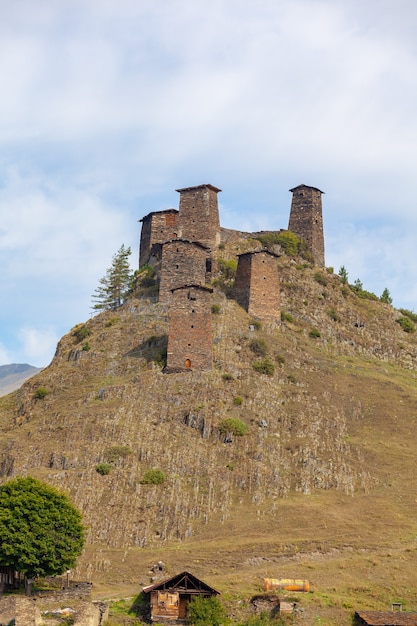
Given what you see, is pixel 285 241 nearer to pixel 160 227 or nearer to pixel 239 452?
pixel 160 227

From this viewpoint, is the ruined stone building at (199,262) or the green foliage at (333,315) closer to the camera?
the ruined stone building at (199,262)

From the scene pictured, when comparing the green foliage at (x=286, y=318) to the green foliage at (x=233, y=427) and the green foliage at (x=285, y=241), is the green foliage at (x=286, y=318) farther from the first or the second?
the green foliage at (x=233, y=427)

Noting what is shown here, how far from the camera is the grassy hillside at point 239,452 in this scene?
64.1m

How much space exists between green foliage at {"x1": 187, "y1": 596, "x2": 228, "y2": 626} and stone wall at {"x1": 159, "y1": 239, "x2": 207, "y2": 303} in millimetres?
42746

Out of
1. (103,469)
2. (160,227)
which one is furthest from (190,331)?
(160,227)

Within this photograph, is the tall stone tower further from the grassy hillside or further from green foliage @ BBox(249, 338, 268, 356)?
green foliage @ BBox(249, 338, 268, 356)

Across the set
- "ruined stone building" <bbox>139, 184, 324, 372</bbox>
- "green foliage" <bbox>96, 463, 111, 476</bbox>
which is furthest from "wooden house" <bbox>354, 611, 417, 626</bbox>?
"ruined stone building" <bbox>139, 184, 324, 372</bbox>

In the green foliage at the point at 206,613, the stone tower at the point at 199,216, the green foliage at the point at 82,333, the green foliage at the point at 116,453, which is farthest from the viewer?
the stone tower at the point at 199,216

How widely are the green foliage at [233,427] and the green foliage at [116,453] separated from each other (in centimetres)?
815

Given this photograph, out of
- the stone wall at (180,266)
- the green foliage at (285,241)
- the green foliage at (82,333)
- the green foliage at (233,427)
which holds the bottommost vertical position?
the green foliage at (233,427)

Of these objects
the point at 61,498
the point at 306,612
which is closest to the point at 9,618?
the point at 61,498

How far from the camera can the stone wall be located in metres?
96.4

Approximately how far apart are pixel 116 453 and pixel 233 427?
1007 cm

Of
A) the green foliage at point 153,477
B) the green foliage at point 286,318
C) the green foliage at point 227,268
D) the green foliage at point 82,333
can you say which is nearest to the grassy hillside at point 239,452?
the green foliage at point 82,333
